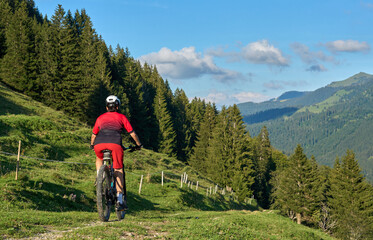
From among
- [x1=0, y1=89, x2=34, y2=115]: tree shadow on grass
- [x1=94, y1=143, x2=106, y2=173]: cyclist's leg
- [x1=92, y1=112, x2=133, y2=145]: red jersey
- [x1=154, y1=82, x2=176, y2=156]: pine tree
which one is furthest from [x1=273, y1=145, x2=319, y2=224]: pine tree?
[x1=92, y1=112, x2=133, y2=145]: red jersey

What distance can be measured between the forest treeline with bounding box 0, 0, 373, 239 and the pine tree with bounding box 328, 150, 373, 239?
7.1 inches

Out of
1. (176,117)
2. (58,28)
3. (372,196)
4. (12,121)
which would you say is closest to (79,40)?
(58,28)

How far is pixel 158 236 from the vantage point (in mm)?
8766

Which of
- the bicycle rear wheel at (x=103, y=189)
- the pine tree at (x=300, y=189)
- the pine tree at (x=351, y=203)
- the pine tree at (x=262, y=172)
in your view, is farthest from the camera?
the pine tree at (x=262, y=172)

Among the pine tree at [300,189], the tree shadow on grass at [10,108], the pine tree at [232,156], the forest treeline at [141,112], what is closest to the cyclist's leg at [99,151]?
the tree shadow on grass at [10,108]

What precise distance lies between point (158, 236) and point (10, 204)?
Answer: 6671mm

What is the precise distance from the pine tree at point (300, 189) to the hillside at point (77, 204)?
36.5 m

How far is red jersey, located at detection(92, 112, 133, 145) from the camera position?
342 inches

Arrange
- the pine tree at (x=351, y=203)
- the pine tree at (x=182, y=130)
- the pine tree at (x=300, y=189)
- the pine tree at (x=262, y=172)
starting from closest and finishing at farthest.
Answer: the pine tree at (x=351, y=203) < the pine tree at (x=300, y=189) < the pine tree at (x=262, y=172) < the pine tree at (x=182, y=130)

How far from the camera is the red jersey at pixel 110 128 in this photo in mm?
8695

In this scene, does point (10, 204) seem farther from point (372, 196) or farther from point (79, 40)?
point (372, 196)

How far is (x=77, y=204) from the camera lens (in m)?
14.9

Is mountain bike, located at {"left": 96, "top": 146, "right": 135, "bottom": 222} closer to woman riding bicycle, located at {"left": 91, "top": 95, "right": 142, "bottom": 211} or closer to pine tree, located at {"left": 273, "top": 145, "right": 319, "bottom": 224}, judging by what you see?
woman riding bicycle, located at {"left": 91, "top": 95, "right": 142, "bottom": 211}

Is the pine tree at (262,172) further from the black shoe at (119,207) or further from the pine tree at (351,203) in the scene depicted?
the black shoe at (119,207)
